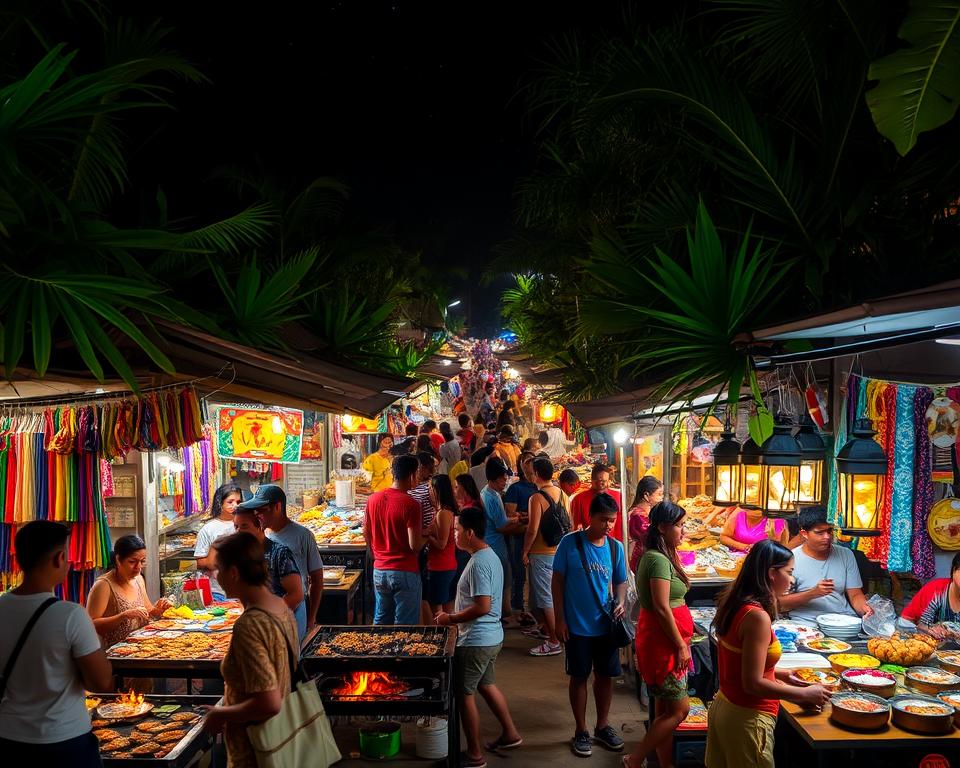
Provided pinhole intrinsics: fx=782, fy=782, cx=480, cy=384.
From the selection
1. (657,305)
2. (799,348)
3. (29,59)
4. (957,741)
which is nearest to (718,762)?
(957,741)

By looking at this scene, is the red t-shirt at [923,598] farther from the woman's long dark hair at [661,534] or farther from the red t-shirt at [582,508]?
the red t-shirt at [582,508]

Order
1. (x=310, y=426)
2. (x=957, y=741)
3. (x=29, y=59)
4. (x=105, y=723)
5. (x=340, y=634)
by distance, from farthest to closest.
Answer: (x=310, y=426), (x=29, y=59), (x=340, y=634), (x=105, y=723), (x=957, y=741)

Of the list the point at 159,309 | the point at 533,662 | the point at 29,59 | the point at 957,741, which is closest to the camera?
the point at 159,309

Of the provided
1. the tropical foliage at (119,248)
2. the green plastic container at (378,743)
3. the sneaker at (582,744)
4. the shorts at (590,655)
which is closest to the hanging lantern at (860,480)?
the shorts at (590,655)

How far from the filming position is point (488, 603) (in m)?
5.81

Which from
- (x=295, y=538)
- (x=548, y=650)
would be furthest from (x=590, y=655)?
(x=548, y=650)

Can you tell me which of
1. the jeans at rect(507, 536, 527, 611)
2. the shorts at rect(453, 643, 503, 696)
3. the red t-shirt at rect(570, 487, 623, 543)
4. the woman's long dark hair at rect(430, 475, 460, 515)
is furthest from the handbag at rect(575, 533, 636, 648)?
the jeans at rect(507, 536, 527, 611)

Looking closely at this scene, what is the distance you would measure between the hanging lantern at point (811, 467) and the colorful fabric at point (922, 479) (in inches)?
37.5

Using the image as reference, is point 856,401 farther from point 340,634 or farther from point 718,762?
point 340,634

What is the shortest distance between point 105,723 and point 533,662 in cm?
484

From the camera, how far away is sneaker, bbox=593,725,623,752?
6.28 metres

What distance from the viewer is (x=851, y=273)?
19.5 ft

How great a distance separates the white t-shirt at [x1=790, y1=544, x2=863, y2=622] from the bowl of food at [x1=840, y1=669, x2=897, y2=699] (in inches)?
50.5

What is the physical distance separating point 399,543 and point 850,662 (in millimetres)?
3976
